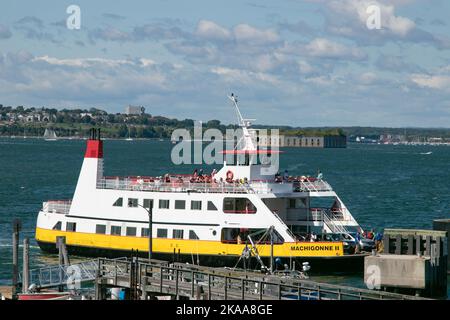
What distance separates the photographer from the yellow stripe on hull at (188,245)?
49.7 m

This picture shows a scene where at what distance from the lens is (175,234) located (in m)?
52.0

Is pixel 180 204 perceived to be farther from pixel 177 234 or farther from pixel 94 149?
pixel 94 149

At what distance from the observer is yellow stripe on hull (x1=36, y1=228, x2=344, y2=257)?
4966 centimetres

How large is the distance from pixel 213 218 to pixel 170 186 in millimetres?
2891

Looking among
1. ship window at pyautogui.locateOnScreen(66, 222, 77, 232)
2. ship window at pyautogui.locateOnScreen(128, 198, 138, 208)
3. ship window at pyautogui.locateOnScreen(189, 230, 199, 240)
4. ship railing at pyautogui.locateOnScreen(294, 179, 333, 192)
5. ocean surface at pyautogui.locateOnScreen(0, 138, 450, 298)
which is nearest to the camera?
ship window at pyautogui.locateOnScreen(189, 230, 199, 240)

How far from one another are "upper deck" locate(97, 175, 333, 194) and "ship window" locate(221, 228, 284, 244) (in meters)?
1.83

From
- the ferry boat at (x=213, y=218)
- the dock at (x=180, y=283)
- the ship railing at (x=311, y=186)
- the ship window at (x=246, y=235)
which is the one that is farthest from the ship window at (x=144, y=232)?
the dock at (x=180, y=283)

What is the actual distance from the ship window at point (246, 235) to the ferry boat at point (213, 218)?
0.15 feet

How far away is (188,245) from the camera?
51.5 m

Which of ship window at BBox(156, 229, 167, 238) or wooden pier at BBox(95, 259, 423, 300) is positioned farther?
ship window at BBox(156, 229, 167, 238)

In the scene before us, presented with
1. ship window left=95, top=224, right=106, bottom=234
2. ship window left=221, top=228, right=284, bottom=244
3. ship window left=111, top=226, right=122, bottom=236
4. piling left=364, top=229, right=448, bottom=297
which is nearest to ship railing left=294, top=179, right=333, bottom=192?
ship window left=221, top=228, right=284, bottom=244

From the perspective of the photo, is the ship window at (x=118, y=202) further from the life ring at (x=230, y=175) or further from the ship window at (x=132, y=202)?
the life ring at (x=230, y=175)

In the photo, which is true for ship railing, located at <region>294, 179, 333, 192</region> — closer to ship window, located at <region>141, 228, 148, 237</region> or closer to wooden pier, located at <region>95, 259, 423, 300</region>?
ship window, located at <region>141, 228, 148, 237</region>

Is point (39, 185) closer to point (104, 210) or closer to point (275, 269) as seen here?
point (104, 210)
